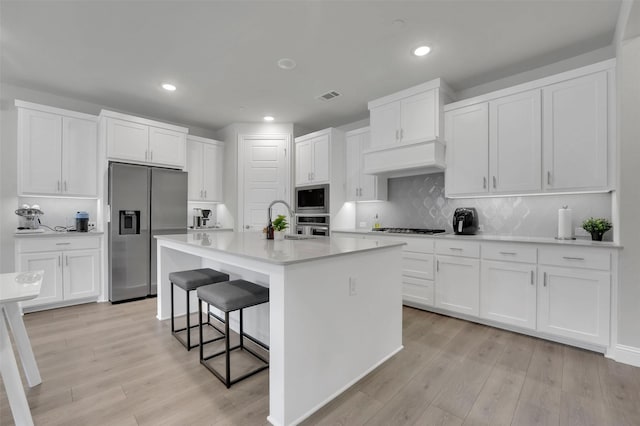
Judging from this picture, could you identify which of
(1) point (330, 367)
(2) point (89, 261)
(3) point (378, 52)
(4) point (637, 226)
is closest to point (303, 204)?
Result: (3) point (378, 52)

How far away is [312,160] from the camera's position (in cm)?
471

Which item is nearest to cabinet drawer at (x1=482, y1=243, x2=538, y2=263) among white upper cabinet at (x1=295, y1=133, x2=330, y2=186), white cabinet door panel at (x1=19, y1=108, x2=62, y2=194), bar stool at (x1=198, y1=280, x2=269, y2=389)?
bar stool at (x1=198, y1=280, x2=269, y2=389)

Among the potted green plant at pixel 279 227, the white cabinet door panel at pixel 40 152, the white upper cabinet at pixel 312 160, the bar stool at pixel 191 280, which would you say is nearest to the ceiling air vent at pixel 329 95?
the white upper cabinet at pixel 312 160

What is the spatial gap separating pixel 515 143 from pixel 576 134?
1.54ft

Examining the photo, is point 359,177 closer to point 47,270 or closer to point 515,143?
point 515,143

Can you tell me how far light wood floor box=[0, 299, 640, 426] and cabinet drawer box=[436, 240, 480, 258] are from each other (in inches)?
31.1

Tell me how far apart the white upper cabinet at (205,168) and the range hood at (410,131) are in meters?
2.77

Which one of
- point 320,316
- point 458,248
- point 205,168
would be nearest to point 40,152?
point 205,168

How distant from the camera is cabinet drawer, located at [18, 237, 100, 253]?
322 centimetres

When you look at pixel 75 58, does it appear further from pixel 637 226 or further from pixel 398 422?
pixel 637 226

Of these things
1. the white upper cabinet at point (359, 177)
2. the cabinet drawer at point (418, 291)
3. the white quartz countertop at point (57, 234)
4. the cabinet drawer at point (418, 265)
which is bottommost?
the cabinet drawer at point (418, 291)

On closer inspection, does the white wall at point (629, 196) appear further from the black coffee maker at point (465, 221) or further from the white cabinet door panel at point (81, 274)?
the white cabinet door panel at point (81, 274)

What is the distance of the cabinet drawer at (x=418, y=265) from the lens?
3252 mm

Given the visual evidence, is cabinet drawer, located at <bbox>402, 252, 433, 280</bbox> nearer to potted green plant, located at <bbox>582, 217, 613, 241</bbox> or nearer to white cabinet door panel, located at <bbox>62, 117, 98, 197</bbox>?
potted green plant, located at <bbox>582, 217, 613, 241</bbox>
